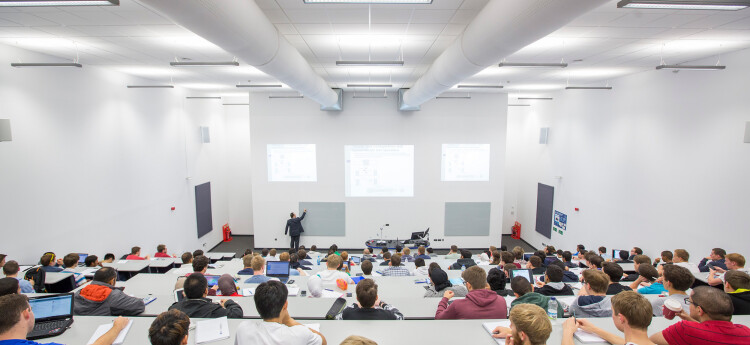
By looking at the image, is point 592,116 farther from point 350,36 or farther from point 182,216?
point 182,216

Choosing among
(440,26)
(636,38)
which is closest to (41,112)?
(440,26)

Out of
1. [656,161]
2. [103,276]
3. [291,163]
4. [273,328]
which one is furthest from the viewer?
[291,163]

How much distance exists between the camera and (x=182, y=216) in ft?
27.9

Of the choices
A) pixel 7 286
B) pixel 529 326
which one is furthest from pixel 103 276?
pixel 529 326

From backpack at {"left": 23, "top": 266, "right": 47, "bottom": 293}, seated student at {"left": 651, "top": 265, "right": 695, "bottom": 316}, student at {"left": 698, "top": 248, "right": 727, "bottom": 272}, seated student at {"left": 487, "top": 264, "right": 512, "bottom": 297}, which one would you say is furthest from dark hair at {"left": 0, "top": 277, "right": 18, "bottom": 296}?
student at {"left": 698, "top": 248, "right": 727, "bottom": 272}

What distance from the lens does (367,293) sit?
7.67 ft

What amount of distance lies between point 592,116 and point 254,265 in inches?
315

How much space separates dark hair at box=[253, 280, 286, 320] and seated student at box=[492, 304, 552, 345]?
1.31 metres

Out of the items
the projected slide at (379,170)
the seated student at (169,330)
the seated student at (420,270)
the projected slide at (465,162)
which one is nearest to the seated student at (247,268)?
the seated student at (420,270)

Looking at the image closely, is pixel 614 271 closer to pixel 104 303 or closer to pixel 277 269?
pixel 277 269

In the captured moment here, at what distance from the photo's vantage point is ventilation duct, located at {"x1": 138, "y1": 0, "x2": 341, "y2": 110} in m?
2.18

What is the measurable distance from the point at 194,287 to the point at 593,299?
10.4 feet

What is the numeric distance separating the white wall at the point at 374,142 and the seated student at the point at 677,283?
681 centimetres

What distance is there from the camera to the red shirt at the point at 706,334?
6.07 feet
